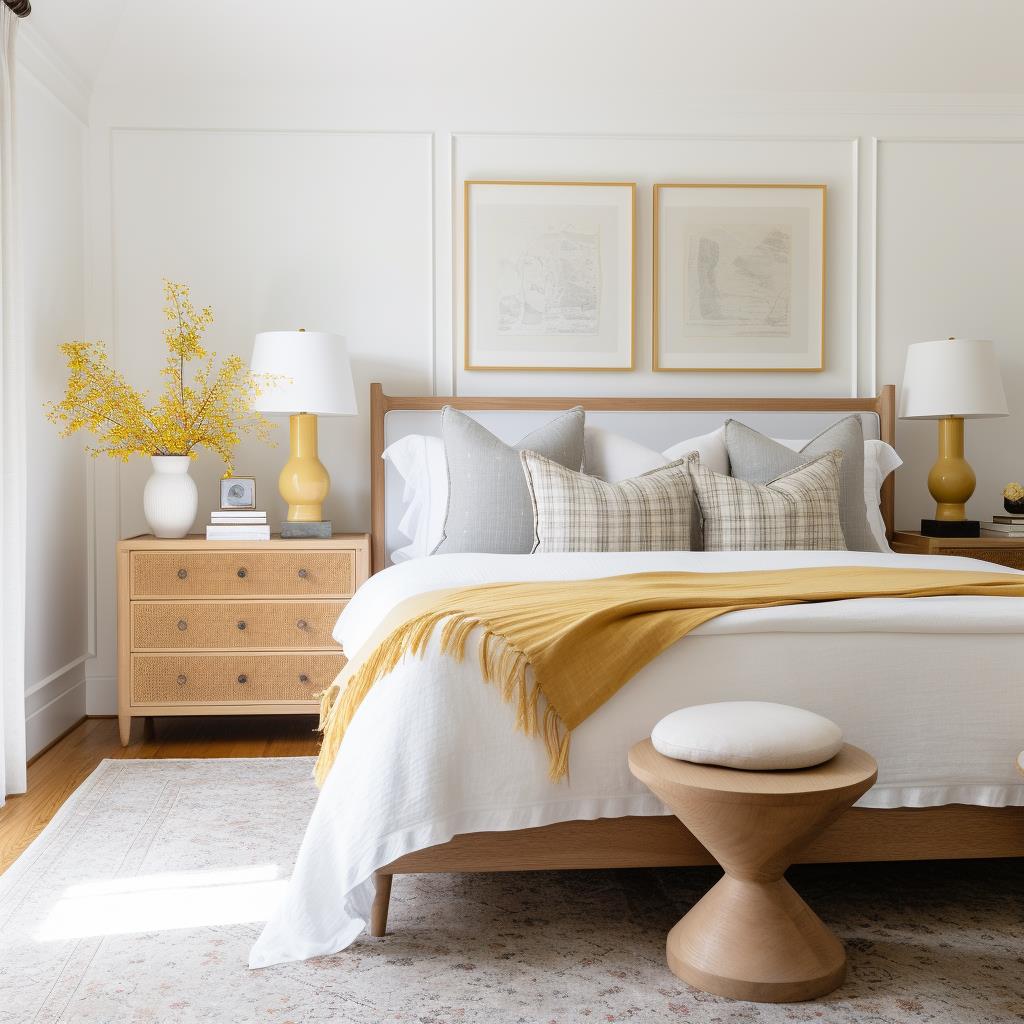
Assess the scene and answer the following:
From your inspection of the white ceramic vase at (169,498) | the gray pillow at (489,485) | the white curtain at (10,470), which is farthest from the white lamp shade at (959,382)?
the white curtain at (10,470)

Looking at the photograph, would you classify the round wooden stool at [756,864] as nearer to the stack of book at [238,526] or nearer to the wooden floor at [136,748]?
the wooden floor at [136,748]

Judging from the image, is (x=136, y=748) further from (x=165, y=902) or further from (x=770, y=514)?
(x=770, y=514)

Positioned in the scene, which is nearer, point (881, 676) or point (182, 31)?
point (881, 676)

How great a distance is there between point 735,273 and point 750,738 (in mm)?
2809

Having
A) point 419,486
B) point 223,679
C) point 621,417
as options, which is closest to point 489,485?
point 419,486

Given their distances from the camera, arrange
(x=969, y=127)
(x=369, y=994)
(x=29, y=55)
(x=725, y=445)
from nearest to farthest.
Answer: (x=369, y=994)
(x=29, y=55)
(x=725, y=445)
(x=969, y=127)

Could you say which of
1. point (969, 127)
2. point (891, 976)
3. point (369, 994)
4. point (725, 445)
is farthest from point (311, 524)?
point (969, 127)

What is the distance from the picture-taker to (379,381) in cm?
408

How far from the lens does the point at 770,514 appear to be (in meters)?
3.19

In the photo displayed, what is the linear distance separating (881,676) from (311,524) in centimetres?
221

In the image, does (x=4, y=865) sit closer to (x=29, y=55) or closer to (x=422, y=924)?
(x=422, y=924)

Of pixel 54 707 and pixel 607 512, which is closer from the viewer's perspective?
pixel 607 512

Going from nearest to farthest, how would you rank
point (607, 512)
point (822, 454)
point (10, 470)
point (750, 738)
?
point (750, 738), point (10, 470), point (607, 512), point (822, 454)

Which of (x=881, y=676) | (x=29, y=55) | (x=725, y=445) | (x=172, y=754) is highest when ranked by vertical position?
(x=29, y=55)
